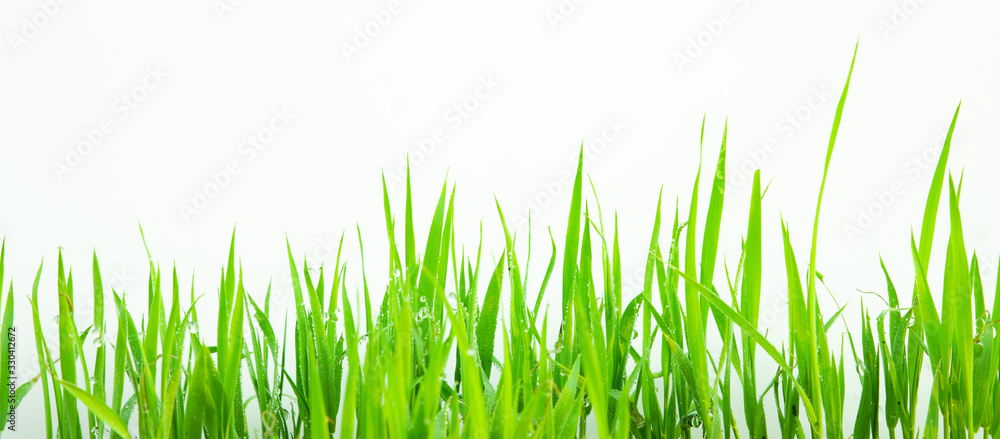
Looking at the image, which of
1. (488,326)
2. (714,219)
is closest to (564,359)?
(488,326)

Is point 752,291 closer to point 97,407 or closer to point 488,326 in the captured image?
point 488,326

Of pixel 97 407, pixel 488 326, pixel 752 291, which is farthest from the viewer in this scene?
pixel 488 326

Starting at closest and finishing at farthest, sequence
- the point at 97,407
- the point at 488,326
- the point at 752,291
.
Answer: the point at 97,407, the point at 752,291, the point at 488,326

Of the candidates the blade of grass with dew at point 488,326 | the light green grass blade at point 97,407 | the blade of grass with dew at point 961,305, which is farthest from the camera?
the blade of grass with dew at point 488,326

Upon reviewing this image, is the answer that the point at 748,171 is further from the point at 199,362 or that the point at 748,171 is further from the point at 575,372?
the point at 199,362

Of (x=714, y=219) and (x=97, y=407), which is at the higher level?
(x=714, y=219)

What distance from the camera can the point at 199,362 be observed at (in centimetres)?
51

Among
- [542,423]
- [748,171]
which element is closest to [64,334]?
[542,423]

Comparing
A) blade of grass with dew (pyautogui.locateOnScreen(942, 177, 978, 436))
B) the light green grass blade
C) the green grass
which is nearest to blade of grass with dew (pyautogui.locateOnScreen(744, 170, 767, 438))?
the green grass

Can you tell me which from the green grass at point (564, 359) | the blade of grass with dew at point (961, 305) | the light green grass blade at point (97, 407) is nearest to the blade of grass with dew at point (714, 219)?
the green grass at point (564, 359)

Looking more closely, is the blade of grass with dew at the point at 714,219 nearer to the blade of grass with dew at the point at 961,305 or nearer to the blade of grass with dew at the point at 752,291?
the blade of grass with dew at the point at 752,291

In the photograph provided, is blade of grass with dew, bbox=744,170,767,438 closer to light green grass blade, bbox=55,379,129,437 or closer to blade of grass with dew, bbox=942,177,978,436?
blade of grass with dew, bbox=942,177,978,436

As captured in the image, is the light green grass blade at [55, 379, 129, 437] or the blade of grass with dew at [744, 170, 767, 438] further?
the blade of grass with dew at [744, 170, 767, 438]

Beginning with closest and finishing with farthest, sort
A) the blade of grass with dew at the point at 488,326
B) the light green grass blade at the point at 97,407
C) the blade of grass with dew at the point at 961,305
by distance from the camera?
the light green grass blade at the point at 97,407, the blade of grass with dew at the point at 961,305, the blade of grass with dew at the point at 488,326
